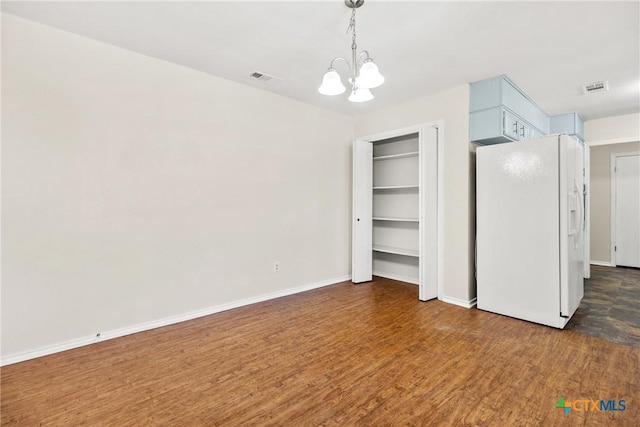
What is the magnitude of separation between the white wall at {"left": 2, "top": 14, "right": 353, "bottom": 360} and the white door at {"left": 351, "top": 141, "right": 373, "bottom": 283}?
2.89ft

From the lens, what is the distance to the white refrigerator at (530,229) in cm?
291

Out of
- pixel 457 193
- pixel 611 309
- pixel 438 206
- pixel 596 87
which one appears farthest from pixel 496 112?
pixel 611 309

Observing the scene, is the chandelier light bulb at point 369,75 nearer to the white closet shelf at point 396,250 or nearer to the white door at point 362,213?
the white door at point 362,213

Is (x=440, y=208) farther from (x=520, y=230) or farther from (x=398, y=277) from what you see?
(x=398, y=277)

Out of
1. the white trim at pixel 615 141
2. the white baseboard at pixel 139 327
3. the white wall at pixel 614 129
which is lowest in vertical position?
the white baseboard at pixel 139 327

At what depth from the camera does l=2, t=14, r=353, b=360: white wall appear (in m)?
2.37

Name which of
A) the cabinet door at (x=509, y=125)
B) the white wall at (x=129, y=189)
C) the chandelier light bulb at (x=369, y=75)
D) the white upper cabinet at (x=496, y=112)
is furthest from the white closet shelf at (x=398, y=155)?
the chandelier light bulb at (x=369, y=75)

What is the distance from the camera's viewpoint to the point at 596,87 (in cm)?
359

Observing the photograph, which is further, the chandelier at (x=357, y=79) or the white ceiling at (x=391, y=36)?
the white ceiling at (x=391, y=36)

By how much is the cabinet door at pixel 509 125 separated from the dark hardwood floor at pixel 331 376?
2.07 m

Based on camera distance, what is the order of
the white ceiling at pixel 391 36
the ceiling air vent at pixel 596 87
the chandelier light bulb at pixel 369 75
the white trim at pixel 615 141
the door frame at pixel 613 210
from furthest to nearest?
1. the door frame at pixel 613 210
2. the white trim at pixel 615 141
3. the ceiling air vent at pixel 596 87
4. the white ceiling at pixel 391 36
5. the chandelier light bulb at pixel 369 75

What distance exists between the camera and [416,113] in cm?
400

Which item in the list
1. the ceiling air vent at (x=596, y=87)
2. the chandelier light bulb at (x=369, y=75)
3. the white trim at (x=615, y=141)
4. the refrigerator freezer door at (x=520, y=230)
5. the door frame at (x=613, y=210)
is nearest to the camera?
the chandelier light bulb at (x=369, y=75)

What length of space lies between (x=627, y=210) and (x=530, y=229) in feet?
14.7
